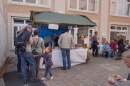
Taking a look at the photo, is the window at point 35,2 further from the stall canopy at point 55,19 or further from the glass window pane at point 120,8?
the glass window pane at point 120,8

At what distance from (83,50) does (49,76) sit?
2.60m

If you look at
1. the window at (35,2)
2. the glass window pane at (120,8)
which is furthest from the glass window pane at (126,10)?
the window at (35,2)

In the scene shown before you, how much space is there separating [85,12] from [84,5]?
0.66 meters

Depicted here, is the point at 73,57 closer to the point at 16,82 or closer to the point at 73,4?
the point at 16,82

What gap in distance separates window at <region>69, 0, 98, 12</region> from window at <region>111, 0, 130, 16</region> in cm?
182

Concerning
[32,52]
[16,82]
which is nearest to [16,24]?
[32,52]

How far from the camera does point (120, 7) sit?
12.3 metres

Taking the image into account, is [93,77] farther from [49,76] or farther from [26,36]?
[26,36]

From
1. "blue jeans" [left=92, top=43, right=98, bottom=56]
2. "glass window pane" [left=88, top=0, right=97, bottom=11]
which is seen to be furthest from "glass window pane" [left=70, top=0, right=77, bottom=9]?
"blue jeans" [left=92, top=43, right=98, bottom=56]

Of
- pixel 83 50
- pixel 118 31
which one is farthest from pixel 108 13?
pixel 83 50

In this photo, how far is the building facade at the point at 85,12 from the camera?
7770 mm

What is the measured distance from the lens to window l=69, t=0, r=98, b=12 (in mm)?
9984

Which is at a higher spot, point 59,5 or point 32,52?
point 59,5

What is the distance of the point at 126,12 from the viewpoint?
1271cm
